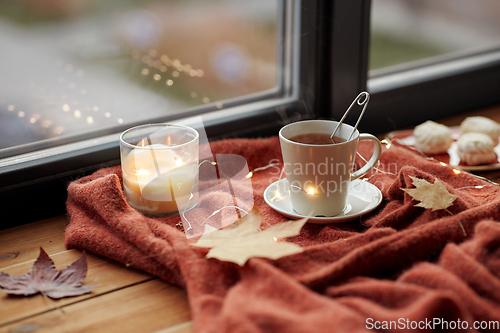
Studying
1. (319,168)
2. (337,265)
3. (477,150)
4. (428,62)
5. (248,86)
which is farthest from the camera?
(428,62)

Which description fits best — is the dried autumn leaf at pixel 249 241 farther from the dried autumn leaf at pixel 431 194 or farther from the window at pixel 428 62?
the window at pixel 428 62

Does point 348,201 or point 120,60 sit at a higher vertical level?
point 120,60

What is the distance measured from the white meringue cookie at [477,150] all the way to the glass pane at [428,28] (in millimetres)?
327

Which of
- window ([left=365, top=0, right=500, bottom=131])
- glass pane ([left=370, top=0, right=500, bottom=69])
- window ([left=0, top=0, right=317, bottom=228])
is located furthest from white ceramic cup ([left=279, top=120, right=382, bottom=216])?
glass pane ([left=370, top=0, right=500, bottom=69])

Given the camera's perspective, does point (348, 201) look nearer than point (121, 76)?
Yes

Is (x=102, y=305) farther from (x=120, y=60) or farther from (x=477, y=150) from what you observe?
(x=477, y=150)

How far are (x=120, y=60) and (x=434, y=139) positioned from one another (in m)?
0.58

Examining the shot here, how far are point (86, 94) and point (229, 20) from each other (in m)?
0.31

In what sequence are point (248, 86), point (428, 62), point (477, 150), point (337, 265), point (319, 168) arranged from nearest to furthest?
point (337, 265)
point (319, 168)
point (477, 150)
point (248, 86)
point (428, 62)

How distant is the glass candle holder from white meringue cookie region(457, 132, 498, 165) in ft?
1.55

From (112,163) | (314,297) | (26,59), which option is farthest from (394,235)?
(26,59)

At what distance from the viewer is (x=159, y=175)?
0.66 meters

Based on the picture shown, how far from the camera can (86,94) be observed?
810mm

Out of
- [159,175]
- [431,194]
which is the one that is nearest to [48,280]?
[159,175]
